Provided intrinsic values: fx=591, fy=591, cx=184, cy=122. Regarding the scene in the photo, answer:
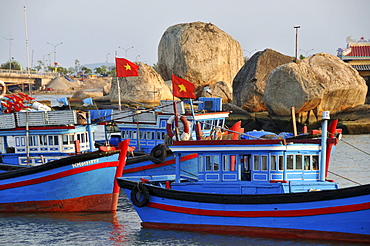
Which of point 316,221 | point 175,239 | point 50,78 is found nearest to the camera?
point 316,221

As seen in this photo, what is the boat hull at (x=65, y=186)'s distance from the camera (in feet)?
74.4

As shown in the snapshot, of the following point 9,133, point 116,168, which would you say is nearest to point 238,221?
point 116,168

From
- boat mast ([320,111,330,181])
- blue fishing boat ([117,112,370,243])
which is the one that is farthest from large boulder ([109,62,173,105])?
boat mast ([320,111,330,181])

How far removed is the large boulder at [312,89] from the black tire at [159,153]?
21.7 meters

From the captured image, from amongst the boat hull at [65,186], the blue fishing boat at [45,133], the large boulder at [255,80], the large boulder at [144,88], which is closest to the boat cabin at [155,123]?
the blue fishing boat at [45,133]

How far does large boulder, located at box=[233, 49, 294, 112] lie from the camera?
5381 cm

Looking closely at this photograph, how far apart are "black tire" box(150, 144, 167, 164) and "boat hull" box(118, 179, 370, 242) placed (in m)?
5.21

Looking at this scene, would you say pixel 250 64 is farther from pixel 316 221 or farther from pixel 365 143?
pixel 316 221

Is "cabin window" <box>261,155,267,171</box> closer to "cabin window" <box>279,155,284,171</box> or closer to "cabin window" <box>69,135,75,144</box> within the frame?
"cabin window" <box>279,155,284,171</box>

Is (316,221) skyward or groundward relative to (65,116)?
groundward

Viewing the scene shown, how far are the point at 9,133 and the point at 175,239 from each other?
33.8 feet

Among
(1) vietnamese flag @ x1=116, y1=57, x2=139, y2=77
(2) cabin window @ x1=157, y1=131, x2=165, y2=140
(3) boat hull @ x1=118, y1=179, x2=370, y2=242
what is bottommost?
(3) boat hull @ x1=118, y1=179, x2=370, y2=242

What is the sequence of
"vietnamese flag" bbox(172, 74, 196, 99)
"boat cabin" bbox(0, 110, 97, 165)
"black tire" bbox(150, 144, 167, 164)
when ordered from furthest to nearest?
"black tire" bbox(150, 144, 167, 164) → "boat cabin" bbox(0, 110, 97, 165) → "vietnamese flag" bbox(172, 74, 196, 99)

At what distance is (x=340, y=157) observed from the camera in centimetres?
3516
